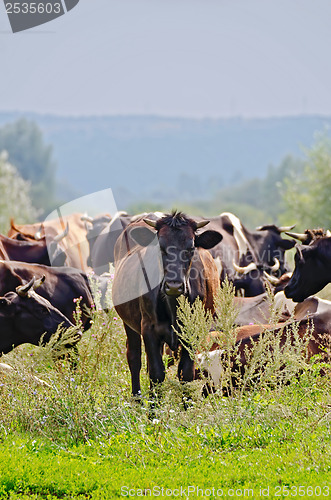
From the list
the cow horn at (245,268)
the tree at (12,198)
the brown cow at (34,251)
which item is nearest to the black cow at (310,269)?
the cow horn at (245,268)

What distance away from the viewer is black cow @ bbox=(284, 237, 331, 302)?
11.7 meters

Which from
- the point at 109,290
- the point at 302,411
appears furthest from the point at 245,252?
the point at 302,411

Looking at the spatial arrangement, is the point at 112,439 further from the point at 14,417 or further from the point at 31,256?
the point at 31,256

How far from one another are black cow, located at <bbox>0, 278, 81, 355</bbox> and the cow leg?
2.50 feet

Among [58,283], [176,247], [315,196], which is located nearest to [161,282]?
[176,247]

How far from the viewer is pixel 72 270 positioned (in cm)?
1273

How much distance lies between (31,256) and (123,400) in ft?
29.3

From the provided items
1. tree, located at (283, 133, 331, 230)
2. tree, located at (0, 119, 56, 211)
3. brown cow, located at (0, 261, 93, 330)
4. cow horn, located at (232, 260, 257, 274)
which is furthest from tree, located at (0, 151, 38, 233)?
tree, located at (0, 119, 56, 211)

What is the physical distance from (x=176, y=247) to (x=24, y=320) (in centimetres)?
250

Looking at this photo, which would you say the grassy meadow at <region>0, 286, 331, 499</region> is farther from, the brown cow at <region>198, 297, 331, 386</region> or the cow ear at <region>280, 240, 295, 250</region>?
the cow ear at <region>280, 240, 295, 250</region>

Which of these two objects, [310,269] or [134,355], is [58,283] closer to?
[134,355]

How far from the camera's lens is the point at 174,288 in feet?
26.6

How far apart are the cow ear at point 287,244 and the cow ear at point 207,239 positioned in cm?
953

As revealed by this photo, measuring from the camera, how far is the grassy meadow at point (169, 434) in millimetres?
6207
